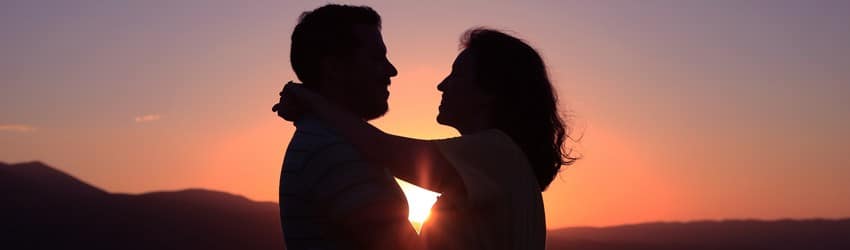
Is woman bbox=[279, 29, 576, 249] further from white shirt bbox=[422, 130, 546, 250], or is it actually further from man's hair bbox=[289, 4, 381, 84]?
man's hair bbox=[289, 4, 381, 84]

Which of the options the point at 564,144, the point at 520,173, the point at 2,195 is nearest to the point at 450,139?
the point at 520,173

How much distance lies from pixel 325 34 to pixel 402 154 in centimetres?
62

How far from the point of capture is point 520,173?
10.5 feet

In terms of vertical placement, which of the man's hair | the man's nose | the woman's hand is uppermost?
the man's hair

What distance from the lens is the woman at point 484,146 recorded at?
3.01m

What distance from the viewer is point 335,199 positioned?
111 inches

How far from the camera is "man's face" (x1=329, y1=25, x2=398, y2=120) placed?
3309 millimetres

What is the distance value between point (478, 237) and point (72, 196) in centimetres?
5079

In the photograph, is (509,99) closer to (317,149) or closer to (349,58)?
(349,58)

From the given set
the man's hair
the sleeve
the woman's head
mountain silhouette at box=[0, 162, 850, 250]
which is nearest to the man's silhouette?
the man's hair

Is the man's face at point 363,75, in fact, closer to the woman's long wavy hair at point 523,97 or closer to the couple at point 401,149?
the couple at point 401,149

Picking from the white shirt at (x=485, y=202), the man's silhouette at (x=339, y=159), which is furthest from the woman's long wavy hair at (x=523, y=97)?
the man's silhouette at (x=339, y=159)

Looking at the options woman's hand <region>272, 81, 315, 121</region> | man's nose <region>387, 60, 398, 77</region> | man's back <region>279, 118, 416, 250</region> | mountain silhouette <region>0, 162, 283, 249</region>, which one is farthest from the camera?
mountain silhouette <region>0, 162, 283, 249</region>

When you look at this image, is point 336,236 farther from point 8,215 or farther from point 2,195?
point 2,195
